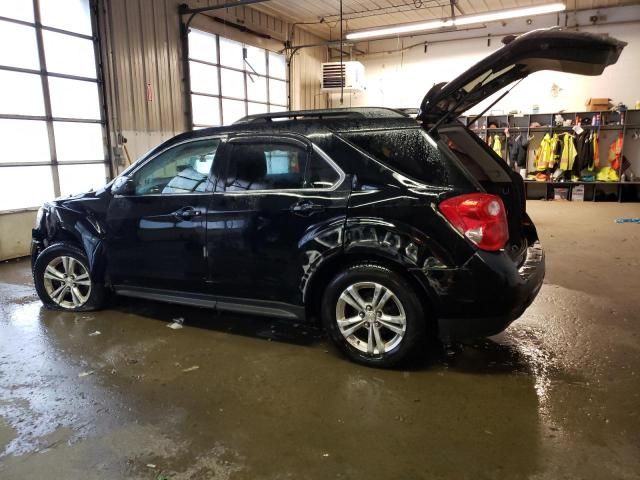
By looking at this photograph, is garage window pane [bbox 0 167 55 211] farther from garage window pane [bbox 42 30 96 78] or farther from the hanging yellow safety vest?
the hanging yellow safety vest

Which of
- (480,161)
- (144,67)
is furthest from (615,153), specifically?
(144,67)

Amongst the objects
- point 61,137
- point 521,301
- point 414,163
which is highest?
point 61,137

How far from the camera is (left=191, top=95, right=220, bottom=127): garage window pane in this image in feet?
29.6

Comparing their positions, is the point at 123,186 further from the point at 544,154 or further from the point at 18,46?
the point at 544,154

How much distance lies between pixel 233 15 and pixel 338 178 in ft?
26.9

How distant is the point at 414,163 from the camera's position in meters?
2.64

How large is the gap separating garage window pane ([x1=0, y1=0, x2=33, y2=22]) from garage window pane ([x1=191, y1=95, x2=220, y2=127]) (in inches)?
122

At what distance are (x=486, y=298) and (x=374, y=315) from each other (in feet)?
2.07

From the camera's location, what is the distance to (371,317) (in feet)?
9.07

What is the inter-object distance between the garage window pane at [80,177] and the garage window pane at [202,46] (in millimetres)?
2936

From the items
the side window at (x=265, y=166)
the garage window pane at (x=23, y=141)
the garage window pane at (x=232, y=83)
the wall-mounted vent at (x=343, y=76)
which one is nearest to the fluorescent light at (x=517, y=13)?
the wall-mounted vent at (x=343, y=76)

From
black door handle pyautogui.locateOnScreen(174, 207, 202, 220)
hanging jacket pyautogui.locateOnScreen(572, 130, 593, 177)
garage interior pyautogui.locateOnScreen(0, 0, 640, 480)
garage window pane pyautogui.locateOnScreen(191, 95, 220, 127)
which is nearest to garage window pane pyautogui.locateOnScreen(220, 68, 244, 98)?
garage window pane pyautogui.locateOnScreen(191, 95, 220, 127)

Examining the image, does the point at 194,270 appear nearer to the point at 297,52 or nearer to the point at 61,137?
the point at 61,137

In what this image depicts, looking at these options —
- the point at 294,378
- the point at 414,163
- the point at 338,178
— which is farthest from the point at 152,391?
the point at 414,163
